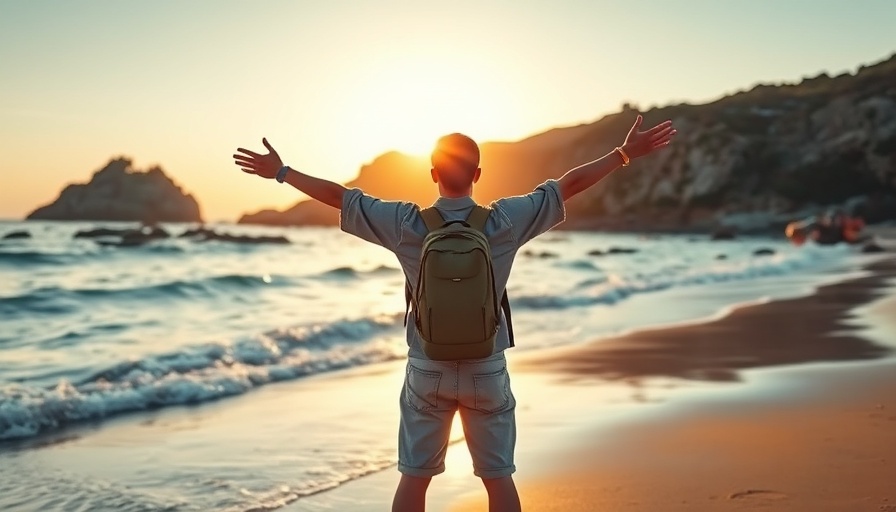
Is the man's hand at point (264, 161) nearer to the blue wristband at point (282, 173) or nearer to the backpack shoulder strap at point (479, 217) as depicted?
the blue wristband at point (282, 173)

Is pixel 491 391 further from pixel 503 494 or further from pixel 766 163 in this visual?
pixel 766 163

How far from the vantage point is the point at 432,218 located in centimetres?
330

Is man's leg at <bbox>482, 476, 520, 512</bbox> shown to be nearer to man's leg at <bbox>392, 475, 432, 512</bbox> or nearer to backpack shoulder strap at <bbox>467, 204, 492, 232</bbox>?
man's leg at <bbox>392, 475, 432, 512</bbox>

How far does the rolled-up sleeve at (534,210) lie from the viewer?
11.1 feet

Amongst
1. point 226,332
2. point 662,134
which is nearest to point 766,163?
point 226,332

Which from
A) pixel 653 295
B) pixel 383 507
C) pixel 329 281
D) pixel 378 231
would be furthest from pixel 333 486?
pixel 329 281

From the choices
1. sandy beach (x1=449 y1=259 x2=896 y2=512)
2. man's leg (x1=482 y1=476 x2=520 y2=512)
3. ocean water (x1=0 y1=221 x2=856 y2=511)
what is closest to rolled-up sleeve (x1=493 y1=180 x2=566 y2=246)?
man's leg (x1=482 y1=476 x2=520 y2=512)

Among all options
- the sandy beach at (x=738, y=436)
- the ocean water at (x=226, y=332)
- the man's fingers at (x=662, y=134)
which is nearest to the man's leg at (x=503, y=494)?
the sandy beach at (x=738, y=436)

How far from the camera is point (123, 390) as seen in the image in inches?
315

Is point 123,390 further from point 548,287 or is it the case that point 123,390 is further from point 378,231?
point 548,287

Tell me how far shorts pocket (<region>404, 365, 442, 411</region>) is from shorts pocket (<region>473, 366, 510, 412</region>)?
15 cm

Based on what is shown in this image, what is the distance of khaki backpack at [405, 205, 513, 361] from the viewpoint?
10.3ft

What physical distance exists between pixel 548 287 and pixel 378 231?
1824 centimetres

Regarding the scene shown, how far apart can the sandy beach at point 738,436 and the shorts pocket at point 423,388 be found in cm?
135
